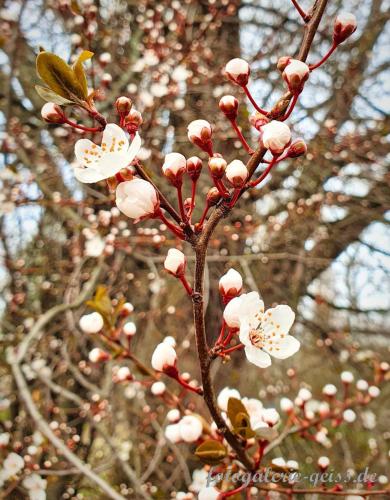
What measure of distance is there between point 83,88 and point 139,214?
205 mm

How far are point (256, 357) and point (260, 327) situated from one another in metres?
0.16

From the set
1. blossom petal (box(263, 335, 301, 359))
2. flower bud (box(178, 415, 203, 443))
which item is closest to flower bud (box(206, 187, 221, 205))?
blossom petal (box(263, 335, 301, 359))

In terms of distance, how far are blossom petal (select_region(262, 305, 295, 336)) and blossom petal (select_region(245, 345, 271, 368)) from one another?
0.11m

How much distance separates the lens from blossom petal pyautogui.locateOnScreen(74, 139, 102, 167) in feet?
2.61

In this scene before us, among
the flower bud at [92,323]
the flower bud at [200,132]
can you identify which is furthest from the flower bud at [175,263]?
the flower bud at [92,323]

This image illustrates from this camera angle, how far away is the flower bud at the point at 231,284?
75cm

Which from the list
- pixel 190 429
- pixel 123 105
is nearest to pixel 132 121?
pixel 123 105

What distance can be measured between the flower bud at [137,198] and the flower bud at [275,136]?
18cm

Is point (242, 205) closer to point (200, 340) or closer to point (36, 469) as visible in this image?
point (36, 469)

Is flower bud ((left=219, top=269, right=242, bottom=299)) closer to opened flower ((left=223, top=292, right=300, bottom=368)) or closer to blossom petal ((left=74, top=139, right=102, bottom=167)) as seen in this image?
opened flower ((left=223, top=292, right=300, bottom=368))

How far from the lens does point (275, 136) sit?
1.99ft

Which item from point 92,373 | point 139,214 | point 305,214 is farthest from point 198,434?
point 305,214

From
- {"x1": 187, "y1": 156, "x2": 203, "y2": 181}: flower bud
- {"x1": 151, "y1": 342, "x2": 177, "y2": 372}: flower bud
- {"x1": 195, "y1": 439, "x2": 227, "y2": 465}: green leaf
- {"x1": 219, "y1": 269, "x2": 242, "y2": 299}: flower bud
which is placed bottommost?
{"x1": 195, "y1": 439, "x2": 227, "y2": 465}: green leaf

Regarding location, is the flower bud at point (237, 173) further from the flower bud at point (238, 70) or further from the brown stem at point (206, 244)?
the flower bud at point (238, 70)
